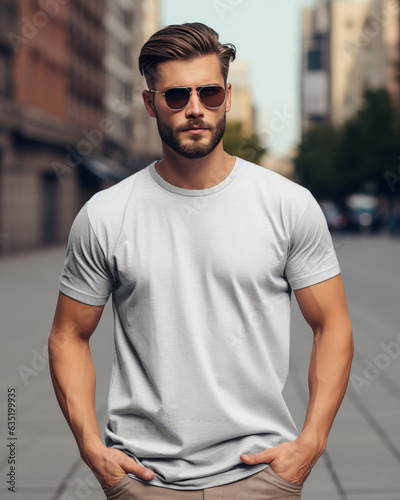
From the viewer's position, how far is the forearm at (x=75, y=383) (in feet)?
8.05

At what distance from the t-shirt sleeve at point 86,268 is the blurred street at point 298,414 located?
2.69 m

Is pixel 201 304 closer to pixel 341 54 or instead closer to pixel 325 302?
pixel 325 302

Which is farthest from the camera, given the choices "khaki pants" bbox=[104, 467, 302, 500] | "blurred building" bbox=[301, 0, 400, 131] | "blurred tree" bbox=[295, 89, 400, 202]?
"blurred building" bbox=[301, 0, 400, 131]

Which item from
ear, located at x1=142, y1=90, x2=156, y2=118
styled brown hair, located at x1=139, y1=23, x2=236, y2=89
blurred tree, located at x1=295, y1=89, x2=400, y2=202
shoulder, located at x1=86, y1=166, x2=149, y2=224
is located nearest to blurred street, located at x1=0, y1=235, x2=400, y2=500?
shoulder, located at x1=86, y1=166, x2=149, y2=224

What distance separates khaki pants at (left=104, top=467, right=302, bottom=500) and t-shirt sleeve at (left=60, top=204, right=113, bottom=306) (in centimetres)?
50

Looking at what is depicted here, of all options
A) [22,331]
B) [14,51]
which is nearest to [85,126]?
[14,51]

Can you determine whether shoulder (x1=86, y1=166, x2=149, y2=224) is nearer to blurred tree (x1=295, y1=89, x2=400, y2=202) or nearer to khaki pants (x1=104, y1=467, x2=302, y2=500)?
khaki pants (x1=104, y1=467, x2=302, y2=500)

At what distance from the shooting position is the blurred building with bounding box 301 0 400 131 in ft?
A: 352

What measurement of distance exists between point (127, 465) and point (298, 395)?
5207 millimetres

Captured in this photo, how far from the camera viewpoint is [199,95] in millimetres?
2381

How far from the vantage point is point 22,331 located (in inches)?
462

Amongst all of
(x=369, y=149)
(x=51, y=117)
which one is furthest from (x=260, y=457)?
(x=369, y=149)

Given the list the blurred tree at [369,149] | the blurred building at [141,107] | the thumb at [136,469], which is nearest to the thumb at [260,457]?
the thumb at [136,469]

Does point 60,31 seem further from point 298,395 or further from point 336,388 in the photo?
point 336,388
